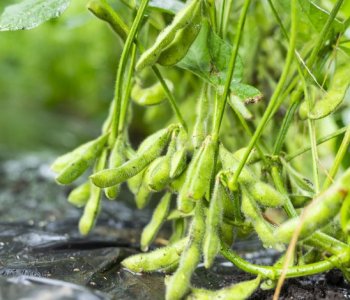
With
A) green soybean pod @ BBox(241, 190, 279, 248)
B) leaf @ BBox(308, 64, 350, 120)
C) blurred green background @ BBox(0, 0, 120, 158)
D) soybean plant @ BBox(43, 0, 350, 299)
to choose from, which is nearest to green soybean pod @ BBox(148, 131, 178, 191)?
soybean plant @ BBox(43, 0, 350, 299)

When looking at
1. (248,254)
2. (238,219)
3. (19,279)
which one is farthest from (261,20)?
(19,279)

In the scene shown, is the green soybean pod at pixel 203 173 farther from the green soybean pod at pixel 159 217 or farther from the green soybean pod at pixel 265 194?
the green soybean pod at pixel 159 217

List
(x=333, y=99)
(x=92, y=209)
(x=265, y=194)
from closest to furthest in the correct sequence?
(x=265, y=194), (x=333, y=99), (x=92, y=209)

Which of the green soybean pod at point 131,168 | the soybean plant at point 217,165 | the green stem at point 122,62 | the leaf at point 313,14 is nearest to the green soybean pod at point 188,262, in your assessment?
the soybean plant at point 217,165

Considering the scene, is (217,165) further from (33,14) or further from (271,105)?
(33,14)

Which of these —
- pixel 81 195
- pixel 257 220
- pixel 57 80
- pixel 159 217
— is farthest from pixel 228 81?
pixel 57 80
